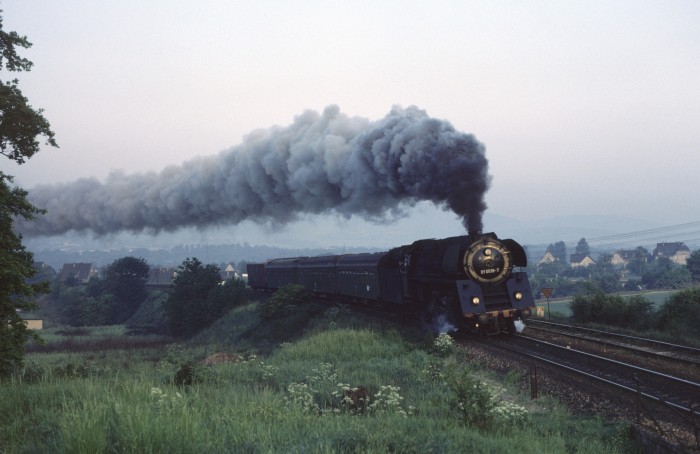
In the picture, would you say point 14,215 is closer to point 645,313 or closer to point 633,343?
point 633,343

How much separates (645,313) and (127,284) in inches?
3130

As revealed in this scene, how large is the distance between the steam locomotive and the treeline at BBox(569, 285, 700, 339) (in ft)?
19.5

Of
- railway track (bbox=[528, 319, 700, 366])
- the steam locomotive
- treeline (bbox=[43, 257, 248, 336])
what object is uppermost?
the steam locomotive

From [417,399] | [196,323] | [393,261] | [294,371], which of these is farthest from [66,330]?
[417,399]

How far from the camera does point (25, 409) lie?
8.23m

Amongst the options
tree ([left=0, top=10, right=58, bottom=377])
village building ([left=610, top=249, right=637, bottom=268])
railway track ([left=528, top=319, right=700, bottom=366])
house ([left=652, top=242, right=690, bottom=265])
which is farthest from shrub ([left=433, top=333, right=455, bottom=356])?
village building ([left=610, top=249, right=637, bottom=268])

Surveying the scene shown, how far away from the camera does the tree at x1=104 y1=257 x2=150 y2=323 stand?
80.6 metres

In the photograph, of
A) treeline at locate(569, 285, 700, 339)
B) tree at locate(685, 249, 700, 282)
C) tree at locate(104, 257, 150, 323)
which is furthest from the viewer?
tree at locate(685, 249, 700, 282)

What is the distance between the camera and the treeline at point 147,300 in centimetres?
5066

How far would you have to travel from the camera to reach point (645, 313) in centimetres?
2189

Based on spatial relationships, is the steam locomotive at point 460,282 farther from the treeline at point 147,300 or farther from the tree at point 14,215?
the treeline at point 147,300

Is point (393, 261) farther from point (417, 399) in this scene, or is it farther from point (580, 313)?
point (417, 399)

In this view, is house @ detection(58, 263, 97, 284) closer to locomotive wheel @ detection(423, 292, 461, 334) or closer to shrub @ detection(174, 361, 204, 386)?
locomotive wheel @ detection(423, 292, 461, 334)

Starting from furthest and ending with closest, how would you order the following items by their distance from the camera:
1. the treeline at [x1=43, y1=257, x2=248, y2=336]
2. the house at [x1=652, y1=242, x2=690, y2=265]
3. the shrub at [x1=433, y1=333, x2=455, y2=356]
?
the house at [x1=652, y1=242, x2=690, y2=265]
the treeline at [x1=43, y1=257, x2=248, y2=336]
the shrub at [x1=433, y1=333, x2=455, y2=356]
